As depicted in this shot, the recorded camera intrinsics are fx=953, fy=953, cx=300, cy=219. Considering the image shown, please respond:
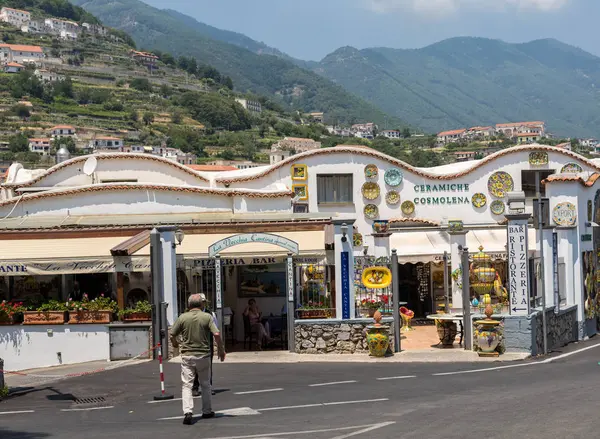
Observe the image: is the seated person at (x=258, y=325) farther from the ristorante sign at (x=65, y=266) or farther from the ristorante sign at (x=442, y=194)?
the ristorante sign at (x=442, y=194)

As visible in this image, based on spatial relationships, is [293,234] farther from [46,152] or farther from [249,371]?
[46,152]

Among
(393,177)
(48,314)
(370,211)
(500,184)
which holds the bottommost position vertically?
(48,314)

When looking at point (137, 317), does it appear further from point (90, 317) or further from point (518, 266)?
point (518, 266)

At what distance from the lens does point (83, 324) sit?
20.8 meters

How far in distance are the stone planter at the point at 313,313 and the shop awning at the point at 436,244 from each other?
29.8ft

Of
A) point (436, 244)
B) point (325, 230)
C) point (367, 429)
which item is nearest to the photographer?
point (367, 429)

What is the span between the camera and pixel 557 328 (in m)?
21.7

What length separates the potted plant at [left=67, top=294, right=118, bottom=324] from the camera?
68.0 ft

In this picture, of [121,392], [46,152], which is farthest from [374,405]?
[46,152]

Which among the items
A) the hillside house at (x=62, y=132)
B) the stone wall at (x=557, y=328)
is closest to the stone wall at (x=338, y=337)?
the stone wall at (x=557, y=328)

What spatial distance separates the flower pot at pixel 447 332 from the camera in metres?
21.0

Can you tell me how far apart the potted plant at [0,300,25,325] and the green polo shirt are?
10.3 m

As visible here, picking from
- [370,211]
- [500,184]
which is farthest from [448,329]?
[500,184]

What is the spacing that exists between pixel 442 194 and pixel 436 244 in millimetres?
7420
